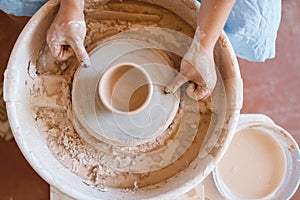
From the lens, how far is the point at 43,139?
1230 mm

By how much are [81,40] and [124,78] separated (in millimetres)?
154

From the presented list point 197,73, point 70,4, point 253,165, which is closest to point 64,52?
point 70,4

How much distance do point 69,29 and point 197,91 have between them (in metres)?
0.39

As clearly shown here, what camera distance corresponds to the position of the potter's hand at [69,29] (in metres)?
1.14

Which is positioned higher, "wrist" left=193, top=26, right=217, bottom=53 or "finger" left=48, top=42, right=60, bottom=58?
"wrist" left=193, top=26, right=217, bottom=53

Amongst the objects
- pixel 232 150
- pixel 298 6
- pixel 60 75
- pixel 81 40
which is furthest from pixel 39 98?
pixel 298 6

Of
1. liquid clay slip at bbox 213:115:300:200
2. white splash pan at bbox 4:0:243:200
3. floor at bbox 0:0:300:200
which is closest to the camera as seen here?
white splash pan at bbox 4:0:243:200

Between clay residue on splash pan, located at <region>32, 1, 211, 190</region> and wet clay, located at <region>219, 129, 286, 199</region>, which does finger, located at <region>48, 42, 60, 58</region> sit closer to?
clay residue on splash pan, located at <region>32, 1, 211, 190</region>

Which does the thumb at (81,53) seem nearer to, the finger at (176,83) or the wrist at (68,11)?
the wrist at (68,11)

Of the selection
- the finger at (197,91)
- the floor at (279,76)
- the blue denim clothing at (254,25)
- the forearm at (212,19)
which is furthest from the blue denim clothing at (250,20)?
the floor at (279,76)

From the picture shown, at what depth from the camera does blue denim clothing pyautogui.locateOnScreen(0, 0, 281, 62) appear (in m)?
1.22

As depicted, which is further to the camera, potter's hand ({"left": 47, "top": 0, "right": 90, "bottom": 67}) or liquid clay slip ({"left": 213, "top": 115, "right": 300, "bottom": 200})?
liquid clay slip ({"left": 213, "top": 115, "right": 300, "bottom": 200})

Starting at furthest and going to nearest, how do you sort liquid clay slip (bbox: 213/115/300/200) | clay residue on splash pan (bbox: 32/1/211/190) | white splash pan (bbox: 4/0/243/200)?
liquid clay slip (bbox: 213/115/300/200), clay residue on splash pan (bbox: 32/1/211/190), white splash pan (bbox: 4/0/243/200)

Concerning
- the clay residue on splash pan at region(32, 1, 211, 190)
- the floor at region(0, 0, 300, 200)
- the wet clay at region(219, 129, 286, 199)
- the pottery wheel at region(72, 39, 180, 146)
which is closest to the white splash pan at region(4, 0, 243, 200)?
the clay residue on splash pan at region(32, 1, 211, 190)
